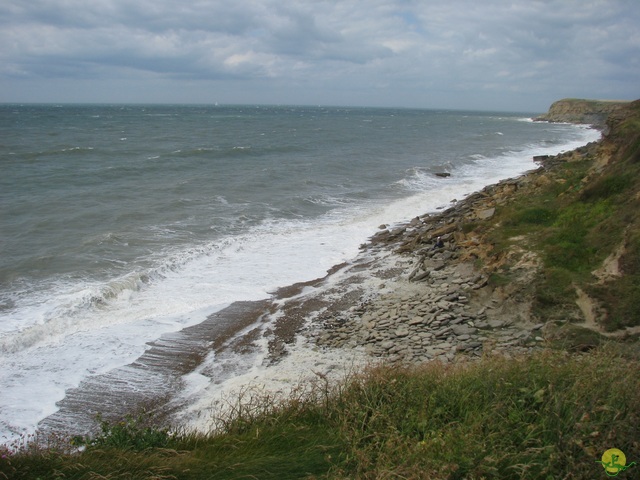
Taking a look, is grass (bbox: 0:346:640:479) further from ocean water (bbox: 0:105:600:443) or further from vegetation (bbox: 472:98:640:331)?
ocean water (bbox: 0:105:600:443)

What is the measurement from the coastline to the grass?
1.89 m

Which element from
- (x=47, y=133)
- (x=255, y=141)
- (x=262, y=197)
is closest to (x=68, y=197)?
(x=262, y=197)

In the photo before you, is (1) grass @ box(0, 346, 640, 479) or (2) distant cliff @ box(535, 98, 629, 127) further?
(2) distant cliff @ box(535, 98, 629, 127)

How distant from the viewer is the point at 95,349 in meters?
11.9

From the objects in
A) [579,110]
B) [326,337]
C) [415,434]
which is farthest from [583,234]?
[579,110]

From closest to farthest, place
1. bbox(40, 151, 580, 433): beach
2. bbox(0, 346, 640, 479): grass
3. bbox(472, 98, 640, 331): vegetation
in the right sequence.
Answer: bbox(0, 346, 640, 479): grass
bbox(40, 151, 580, 433): beach
bbox(472, 98, 640, 331): vegetation

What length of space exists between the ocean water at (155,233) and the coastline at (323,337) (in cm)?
84

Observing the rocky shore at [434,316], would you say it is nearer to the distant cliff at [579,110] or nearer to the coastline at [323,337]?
the coastline at [323,337]

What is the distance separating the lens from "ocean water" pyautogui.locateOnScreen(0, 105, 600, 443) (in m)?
12.2

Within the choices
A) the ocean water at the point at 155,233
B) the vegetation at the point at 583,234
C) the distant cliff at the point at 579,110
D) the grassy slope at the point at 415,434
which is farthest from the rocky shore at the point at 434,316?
the distant cliff at the point at 579,110

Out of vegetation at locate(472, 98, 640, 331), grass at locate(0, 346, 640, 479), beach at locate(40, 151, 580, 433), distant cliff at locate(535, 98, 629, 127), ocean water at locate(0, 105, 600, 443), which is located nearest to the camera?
grass at locate(0, 346, 640, 479)

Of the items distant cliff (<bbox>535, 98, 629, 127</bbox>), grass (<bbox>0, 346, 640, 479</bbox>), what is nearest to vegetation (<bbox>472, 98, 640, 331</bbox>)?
grass (<bbox>0, 346, 640, 479</bbox>)

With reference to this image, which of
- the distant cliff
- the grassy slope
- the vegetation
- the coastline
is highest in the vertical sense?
the distant cliff

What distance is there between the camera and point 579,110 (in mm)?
124875
